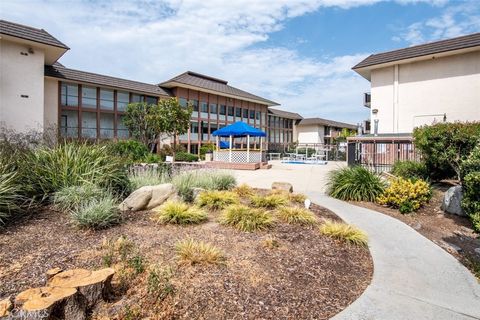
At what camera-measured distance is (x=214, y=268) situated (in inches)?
141

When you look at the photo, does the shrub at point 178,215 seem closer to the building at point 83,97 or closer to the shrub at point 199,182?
the shrub at point 199,182

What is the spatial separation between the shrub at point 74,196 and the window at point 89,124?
76.8ft

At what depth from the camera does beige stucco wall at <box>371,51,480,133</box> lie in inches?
766

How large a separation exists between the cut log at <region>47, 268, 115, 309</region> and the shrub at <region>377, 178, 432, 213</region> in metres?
7.03

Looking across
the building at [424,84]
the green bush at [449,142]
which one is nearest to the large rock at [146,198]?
the green bush at [449,142]

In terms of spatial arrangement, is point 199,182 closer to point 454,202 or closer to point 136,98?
point 454,202

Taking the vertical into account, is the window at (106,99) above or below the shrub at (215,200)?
above

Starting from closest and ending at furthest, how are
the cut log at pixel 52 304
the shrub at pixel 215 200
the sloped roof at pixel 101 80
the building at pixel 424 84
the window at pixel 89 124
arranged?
the cut log at pixel 52 304 → the shrub at pixel 215 200 → the building at pixel 424 84 → the sloped roof at pixel 101 80 → the window at pixel 89 124

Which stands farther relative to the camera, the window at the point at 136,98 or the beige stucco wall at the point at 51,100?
the window at the point at 136,98

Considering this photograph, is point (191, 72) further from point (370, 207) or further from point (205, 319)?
point (205, 319)

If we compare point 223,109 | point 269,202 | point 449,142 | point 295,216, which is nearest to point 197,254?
point 295,216

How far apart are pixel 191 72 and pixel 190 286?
122ft

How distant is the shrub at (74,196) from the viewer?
18.1ft

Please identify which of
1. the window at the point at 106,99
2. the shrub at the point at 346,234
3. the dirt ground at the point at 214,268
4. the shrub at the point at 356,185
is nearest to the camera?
the dirt ground at the point at 214,268
